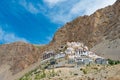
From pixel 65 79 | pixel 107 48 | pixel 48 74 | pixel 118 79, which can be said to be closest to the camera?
pixel 118 79

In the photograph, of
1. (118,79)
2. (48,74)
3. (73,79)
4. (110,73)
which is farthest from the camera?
(48,74)

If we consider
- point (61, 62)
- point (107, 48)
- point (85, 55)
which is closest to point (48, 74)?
point (61, 62)

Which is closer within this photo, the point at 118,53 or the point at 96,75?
the point at 96,75

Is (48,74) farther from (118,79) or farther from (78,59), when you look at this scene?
(118,79)

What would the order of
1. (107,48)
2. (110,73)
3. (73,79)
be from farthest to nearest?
(107,48) < (73,79) < (110,73)

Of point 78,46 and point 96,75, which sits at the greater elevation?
point 78,46

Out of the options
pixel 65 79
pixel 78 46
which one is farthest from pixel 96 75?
pixel 78 46

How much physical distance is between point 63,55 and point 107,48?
142ft

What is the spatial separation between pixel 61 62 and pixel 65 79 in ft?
175

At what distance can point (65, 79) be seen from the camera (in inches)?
3501

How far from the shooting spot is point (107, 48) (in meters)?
195

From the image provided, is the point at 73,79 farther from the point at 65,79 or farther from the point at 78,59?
the point at 78,59

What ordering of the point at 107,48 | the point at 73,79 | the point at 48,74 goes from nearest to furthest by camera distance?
the point at 73,79 < the point at 48,74 < the point at 107,48

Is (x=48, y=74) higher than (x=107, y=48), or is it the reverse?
(x=107, y=48)
